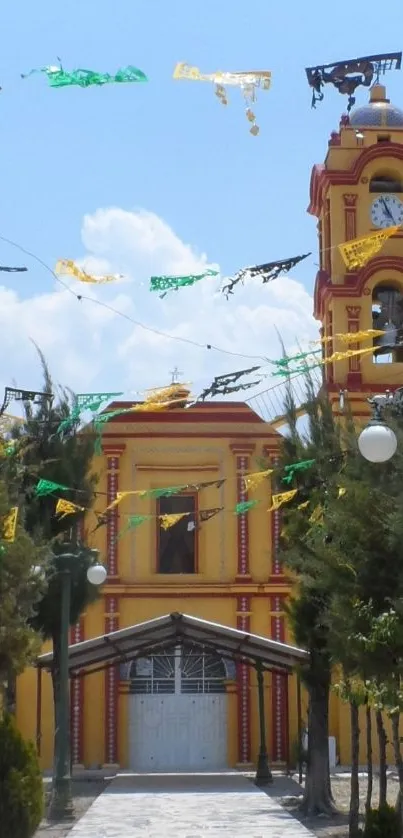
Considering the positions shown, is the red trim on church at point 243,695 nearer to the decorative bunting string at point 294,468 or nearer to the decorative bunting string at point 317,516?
the decorative bunting string at point 294,468

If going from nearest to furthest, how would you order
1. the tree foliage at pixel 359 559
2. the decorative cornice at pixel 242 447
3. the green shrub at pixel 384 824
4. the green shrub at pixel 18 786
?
the tree foliage at pixel 359 559 < the green shrub at pixel 18 786 < the green shrub at pixel 384 824 < the decorative cornice at pixel 242 447

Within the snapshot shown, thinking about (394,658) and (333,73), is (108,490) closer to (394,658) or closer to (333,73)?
(333,73)

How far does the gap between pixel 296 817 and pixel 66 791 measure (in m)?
3.87

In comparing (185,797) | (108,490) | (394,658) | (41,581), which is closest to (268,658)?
(185,797)

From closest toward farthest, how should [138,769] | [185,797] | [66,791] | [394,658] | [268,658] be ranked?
[394,658]
[66,791]
[185,797]
[268,658]
[138,769]

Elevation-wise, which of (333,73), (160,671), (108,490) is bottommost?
(160,671)

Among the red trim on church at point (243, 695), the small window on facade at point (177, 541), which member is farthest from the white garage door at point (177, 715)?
the small window on facade at point (177, 541)

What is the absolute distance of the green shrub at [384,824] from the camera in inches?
620

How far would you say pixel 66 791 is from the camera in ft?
70.7

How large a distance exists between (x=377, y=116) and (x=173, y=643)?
14.1 m

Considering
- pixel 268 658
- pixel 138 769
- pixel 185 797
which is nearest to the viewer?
pixel 185 797

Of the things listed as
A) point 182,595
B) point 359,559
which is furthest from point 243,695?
point 359,559

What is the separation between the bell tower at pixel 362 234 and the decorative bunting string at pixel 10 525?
15151 millimetres

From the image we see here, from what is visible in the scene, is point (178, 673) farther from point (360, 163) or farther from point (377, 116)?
point (377, 116)
